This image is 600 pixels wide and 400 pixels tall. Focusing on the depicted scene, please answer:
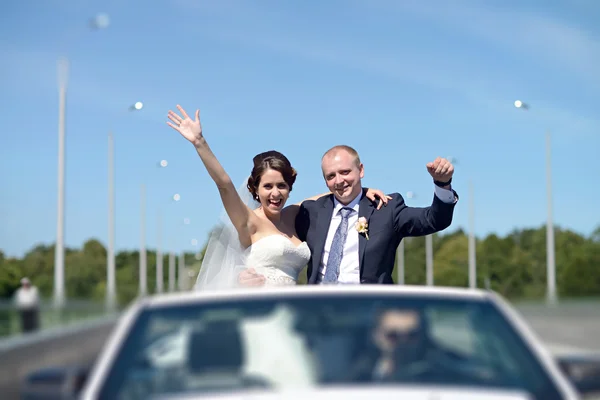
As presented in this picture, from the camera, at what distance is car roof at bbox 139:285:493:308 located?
4102 millimetres

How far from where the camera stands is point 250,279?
8.18 meters

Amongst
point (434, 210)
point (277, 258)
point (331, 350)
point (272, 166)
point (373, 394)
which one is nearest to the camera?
point (373, 394)

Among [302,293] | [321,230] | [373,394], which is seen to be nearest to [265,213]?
[321,230]

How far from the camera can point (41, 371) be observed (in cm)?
389

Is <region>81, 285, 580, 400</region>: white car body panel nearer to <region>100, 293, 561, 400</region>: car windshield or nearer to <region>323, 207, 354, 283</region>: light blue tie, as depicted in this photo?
<region>100, 293, 561, 400</region>: car windshield

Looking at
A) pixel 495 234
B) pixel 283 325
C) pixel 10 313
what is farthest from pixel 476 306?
pixel 495 234

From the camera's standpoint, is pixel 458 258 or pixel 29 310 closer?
pixel 29 310

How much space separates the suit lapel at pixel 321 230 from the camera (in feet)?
25.3

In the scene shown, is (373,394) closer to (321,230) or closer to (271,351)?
(271,351)

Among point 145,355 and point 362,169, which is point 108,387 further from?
point 362,169

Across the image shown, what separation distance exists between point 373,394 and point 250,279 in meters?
4.77

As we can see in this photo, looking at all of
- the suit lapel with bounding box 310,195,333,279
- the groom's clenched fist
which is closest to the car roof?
the groom's clenched fist

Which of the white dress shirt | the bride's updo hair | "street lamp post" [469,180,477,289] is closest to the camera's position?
the white dress shirt

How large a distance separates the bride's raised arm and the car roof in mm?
3903
